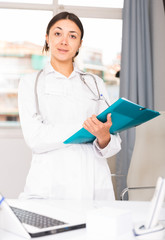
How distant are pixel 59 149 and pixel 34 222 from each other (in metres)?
0.61

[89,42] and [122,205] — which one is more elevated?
[89,42]

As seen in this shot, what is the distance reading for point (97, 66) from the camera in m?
3.80

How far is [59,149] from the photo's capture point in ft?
5.30

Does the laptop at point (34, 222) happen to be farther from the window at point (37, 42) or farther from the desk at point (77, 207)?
the window at point (37, 42)

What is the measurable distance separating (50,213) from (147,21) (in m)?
2.89

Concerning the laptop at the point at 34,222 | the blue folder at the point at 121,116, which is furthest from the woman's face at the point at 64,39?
the laptop at the point at 34,222

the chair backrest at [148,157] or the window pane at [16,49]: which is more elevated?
the window pane at [16,49]

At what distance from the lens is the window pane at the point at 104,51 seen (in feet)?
12.4

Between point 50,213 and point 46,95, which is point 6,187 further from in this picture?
point 50,213

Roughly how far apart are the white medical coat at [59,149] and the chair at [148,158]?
93 cm

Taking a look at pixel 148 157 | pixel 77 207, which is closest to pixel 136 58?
pixel 148 157

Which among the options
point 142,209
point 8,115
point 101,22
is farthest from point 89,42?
point 142,209

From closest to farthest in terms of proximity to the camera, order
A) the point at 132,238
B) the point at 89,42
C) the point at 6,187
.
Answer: the point at 132,238 → the point at 6,187 → the point at 89,42

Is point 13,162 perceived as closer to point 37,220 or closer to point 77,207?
point 77,207
